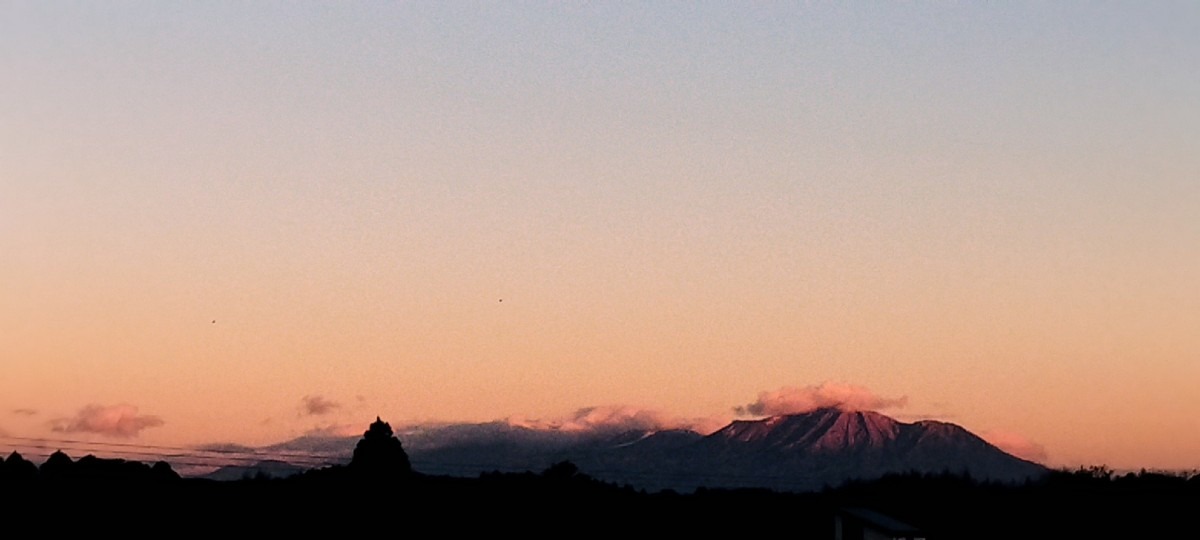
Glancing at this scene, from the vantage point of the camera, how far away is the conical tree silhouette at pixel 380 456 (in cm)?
17638

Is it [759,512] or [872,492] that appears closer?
[759,512]

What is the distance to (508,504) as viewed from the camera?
570 ft

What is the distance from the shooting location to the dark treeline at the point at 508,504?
156 metres

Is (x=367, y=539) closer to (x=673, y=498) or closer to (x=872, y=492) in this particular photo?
(x=673, y=498)

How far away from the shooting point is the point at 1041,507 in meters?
173

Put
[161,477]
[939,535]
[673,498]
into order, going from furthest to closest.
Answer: [673,498] < [161,477] < [939,535]

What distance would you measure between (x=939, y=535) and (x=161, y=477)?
70.0 meters

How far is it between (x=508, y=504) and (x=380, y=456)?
13940mm

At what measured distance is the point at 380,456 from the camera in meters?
179

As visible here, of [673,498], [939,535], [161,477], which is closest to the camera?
[939,535]

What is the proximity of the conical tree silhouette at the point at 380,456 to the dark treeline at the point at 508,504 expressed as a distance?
0.15 m

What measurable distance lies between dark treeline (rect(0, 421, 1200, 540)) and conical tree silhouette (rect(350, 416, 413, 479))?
0.49 ft

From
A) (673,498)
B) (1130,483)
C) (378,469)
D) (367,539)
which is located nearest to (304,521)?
(367,539)

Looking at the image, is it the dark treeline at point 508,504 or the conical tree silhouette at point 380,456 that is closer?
the dark treeline at point 508,504
